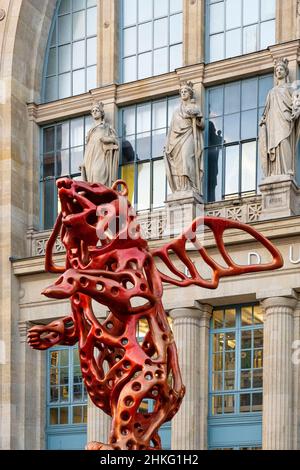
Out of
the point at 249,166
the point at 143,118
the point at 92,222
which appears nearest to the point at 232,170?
the point at 249,166

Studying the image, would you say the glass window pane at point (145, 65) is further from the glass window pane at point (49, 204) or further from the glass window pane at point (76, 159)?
the glass window pane at point (49, 204)

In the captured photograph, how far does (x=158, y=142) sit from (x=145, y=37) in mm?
3510

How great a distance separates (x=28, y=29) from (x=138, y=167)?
6.22m

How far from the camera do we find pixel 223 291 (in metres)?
34.7

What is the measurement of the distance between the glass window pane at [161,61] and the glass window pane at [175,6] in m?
1.22

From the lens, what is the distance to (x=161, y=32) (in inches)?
1527

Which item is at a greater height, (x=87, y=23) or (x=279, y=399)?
(x=87, y=23)

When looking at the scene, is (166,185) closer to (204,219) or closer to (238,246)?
(238,246)

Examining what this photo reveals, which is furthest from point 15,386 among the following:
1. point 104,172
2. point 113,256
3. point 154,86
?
point 113,256

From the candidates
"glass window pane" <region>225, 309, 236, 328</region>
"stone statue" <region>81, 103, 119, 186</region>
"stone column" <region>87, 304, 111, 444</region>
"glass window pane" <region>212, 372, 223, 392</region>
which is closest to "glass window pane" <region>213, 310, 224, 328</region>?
"glass window pane" <region>225, 309, 236, 328</region>

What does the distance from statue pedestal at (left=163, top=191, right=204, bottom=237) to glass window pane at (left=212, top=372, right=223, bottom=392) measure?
13.6 ft

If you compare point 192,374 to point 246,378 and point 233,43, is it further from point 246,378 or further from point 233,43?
point 233,43

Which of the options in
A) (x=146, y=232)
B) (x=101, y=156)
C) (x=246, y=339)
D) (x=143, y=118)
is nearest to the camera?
(x=246, y=339)
